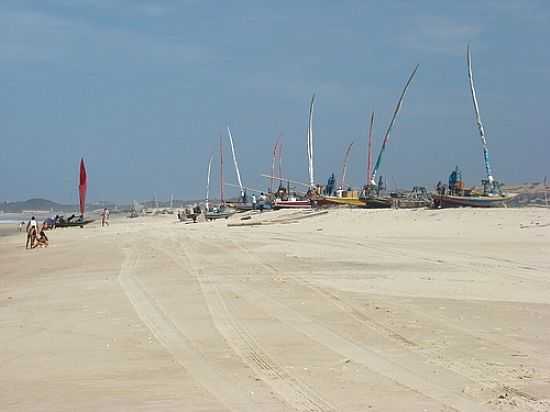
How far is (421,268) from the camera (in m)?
16.9

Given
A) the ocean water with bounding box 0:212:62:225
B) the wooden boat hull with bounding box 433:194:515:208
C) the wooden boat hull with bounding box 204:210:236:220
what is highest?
the wooden boat hull with bounding box 433:194:515:208

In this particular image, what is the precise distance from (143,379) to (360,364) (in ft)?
6.35

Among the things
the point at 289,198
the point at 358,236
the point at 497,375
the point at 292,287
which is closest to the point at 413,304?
the point at 292,287

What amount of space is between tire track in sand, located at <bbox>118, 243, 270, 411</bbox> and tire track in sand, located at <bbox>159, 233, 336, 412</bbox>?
325 mm

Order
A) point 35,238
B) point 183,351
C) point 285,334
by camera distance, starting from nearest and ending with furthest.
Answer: point 183,351 → point 285,334 → point 35,238

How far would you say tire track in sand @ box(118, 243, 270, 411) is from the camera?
249 inches

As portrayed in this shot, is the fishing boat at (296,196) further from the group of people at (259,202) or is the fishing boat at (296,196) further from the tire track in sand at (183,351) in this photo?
the tire track in sand at (183,351)

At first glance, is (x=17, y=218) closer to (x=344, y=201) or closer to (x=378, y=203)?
(x=344, y=201)

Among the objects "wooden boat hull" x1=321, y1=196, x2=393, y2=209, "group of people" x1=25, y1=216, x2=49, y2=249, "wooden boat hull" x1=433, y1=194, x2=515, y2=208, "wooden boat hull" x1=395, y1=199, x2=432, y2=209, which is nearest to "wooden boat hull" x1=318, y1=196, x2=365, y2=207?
"wooden boat hull" x1=321, y1=196, x2=393, y2=209

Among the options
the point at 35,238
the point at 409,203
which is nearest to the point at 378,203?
the point at 409,203

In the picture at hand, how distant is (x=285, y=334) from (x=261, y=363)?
165 cm

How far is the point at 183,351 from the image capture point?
331 inches

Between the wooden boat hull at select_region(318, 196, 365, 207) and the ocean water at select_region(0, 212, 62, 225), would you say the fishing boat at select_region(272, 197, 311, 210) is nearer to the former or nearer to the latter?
the wooden boat hull at select_region(318, 196, 365, 207)

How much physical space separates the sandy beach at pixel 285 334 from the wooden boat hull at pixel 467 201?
2075cm
